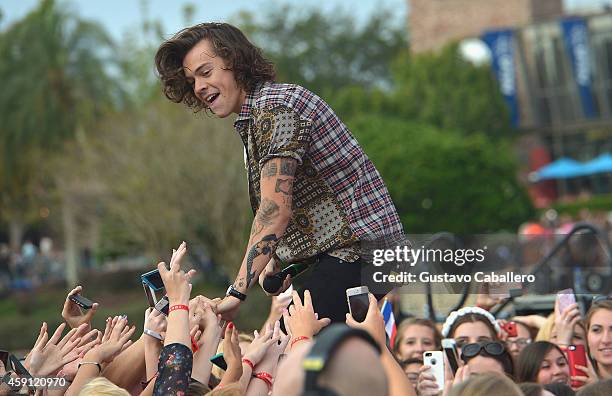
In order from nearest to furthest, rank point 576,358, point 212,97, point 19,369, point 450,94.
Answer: point 19,369, point 212,97, point 576,358, point 450,94

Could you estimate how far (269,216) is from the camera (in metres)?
4.86

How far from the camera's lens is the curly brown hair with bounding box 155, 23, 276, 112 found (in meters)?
5.02

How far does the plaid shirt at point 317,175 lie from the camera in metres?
4.91

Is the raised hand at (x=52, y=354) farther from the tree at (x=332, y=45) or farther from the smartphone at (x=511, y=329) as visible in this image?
the tree at (x=332, y=45)

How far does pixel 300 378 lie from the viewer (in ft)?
10.00

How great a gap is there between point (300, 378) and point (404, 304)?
5.28 metres

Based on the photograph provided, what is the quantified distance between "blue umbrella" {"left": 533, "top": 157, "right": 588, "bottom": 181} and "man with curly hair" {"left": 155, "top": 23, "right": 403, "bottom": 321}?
138 ft

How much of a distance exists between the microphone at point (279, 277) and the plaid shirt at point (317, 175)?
0.05m

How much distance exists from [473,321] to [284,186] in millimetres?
2069

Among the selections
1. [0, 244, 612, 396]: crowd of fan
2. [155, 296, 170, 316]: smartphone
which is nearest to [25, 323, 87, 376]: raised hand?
[0, 244, 612, 396]: crowd of fan

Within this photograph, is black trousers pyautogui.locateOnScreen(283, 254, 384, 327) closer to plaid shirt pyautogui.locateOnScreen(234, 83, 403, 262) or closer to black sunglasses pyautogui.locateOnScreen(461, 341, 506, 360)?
plaid shirt pyautogui.locateOnScreen(234, 83, 403, 262)

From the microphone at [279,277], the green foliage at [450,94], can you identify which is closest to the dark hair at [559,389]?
the microphone at [279,277]

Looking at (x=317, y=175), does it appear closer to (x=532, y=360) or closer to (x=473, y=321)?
(x=532, y=360)

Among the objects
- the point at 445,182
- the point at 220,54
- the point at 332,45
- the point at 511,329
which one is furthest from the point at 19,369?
the point at 332,45
